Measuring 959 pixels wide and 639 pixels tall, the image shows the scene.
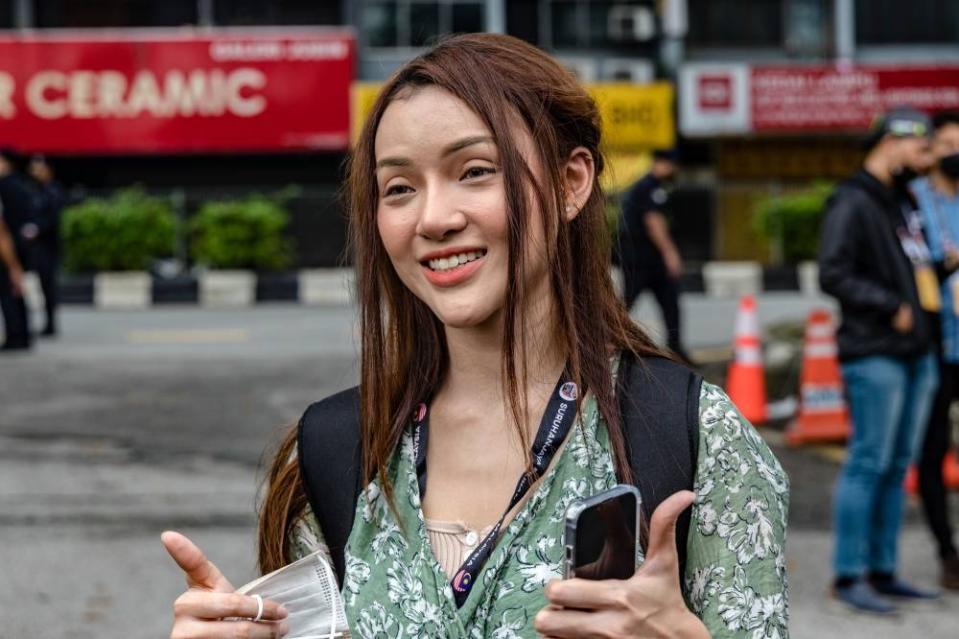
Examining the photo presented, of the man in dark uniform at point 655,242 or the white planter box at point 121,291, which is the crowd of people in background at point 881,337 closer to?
the man in dark uniform at point 655,242

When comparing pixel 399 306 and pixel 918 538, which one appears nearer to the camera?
pixel 399 306

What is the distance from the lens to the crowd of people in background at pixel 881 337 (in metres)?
5.73

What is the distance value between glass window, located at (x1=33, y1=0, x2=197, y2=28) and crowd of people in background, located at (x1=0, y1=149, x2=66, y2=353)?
11.7 meters

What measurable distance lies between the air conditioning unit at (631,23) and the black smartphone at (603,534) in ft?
88.7

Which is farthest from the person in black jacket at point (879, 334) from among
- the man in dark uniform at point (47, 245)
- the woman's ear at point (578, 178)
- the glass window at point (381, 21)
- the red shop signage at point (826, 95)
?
the glass window at point (381, 21)

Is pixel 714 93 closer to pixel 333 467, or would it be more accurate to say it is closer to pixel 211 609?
pixel 333 467

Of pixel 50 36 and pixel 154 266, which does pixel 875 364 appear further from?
pixel 50 36

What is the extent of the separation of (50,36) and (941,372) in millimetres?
Result: 22918

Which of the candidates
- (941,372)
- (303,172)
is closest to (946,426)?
(941,372)

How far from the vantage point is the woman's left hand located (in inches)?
62.0

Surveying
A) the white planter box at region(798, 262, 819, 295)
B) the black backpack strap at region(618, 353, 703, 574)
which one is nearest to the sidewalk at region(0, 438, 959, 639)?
the black backpack strap at region(618, 353, 703, 574)

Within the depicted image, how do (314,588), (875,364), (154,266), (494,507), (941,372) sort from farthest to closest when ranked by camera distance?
(154,266), (941,372), (875,364), (494,507), (314,588)

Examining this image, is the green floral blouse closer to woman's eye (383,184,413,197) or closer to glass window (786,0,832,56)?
woman's eye (383,184,413,197)

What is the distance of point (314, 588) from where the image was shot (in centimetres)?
185
